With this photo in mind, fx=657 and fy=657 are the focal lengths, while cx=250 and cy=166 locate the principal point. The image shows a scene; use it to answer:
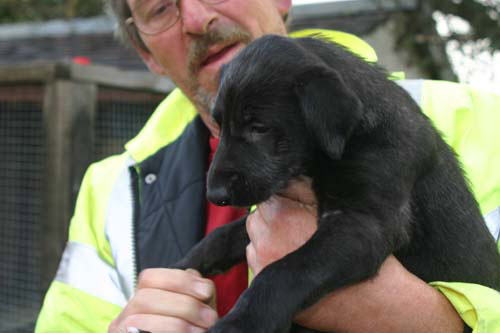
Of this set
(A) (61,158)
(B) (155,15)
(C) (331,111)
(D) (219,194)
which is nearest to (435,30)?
(A) (61,158)

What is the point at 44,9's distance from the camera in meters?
14.4

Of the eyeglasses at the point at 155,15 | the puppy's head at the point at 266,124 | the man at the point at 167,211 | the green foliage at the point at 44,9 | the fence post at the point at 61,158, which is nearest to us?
the puppy's head at the point at 266,124

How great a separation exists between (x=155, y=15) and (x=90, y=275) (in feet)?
4.04

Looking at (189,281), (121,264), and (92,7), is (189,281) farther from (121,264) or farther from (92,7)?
(92,7)

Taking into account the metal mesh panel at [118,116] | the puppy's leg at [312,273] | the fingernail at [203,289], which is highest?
the puppy's leg at [312,273]

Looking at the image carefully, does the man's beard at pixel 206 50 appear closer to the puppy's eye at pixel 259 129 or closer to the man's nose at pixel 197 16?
the man's nose at pixel 197 16

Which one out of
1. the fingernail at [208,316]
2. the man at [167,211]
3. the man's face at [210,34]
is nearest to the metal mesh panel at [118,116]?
the man at [167,211]

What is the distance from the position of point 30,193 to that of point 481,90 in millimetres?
3908

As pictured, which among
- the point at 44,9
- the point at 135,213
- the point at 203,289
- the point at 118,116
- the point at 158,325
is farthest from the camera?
the point at 44,9

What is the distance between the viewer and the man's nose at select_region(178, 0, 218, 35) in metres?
2.81

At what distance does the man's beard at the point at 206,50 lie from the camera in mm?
2801

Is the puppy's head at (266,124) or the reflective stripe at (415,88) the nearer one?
the puppy's head at (266,124)

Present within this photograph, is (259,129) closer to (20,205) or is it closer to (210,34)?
(210,34)

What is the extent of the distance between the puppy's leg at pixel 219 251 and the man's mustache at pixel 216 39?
0.83 metres
